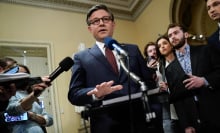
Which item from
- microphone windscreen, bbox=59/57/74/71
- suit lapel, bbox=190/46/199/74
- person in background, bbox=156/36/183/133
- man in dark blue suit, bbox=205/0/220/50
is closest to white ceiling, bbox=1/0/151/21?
person in background, bbox=156/36/183/133

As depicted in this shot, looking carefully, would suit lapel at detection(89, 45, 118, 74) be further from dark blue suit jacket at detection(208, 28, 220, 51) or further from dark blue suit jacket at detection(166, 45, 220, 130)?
dark blue suit jacket at detection(208, 28, 220, 51)

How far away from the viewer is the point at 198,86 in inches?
73.0

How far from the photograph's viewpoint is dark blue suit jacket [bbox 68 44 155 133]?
A: 49.9 inches

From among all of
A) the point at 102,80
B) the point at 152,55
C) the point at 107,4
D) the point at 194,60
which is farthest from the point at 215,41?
the point at 107,4

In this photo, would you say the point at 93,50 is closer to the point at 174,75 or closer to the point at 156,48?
the point at 174,75

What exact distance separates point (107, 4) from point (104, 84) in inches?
179

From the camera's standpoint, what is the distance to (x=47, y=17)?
4762 millimetres

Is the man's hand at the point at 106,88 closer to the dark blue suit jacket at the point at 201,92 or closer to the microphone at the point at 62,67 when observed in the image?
the microphone at the point at 62,67

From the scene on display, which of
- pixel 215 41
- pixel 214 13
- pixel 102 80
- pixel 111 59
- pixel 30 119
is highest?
pixel 214 13

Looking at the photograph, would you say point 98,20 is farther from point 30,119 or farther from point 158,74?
point 158,74

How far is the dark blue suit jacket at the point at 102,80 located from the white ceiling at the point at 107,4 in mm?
3476

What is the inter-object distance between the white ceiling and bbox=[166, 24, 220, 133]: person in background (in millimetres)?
3263

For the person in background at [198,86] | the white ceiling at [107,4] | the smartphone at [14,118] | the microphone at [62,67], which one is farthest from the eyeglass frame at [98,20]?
the white ceiling at [107,4]

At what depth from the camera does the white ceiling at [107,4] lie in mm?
4812
